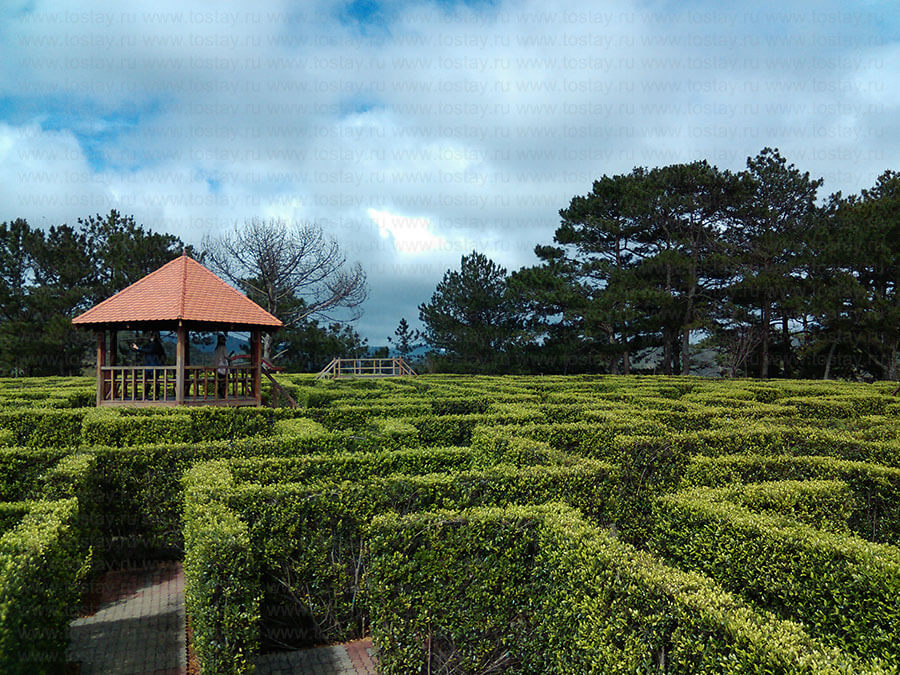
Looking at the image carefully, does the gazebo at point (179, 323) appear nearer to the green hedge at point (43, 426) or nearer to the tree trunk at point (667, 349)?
the green hedge at point (43, 426)

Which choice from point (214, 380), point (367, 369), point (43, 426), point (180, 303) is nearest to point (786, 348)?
point (367, 369)

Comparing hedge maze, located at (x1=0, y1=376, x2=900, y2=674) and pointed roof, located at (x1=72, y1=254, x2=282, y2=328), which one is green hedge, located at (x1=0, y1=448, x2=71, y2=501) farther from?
pointed roof, located at (x1=72, y1=254, x2=282, y2=328)

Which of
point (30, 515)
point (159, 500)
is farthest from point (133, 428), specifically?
point (30, 515)

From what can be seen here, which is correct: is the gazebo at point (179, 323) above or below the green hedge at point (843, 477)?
above

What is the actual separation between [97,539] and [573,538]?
6.73 m

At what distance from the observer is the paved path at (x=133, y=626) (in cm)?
548

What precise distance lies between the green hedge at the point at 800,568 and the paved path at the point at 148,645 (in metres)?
3.69

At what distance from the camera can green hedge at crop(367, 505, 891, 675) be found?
13.4 ft

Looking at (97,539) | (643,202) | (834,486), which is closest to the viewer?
(834,486)

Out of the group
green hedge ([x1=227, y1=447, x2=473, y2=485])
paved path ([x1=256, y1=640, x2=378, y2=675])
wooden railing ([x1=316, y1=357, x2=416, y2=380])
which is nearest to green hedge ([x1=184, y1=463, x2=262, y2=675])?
paved path ([x1=256, y1=640, x2=378, y2=675])

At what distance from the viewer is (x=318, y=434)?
906 centimetres

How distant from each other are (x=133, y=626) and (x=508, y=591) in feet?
15.2

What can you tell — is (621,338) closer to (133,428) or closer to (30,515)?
(133,428)

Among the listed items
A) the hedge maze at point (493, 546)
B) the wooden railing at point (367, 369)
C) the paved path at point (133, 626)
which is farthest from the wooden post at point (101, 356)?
the wooden railing at point (367, 369)
